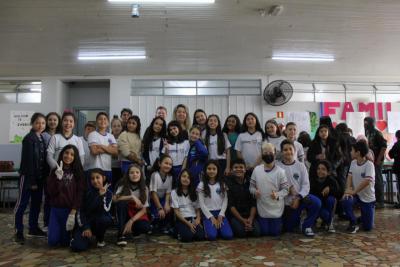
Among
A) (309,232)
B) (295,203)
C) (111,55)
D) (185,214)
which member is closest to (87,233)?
(185,214)

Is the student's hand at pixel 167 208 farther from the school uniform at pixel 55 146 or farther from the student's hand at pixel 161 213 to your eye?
the school uniform at pixel 55 146

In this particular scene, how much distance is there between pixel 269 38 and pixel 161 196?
3.01m

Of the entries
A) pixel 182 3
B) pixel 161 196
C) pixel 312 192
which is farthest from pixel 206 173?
pixel 182 3

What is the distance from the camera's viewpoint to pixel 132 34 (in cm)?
435

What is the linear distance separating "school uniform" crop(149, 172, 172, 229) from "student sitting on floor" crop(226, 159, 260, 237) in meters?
0.68

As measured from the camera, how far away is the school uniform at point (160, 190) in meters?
3.21

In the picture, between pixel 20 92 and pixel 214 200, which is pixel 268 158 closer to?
pixel 214 200

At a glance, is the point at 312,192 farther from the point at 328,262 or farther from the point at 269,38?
the point at 269,38

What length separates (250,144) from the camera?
3500 mm

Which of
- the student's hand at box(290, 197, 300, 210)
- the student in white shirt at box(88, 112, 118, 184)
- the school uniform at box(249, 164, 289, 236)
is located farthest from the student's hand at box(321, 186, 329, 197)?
the student in white shirt at box(88, 112, 118, 184)

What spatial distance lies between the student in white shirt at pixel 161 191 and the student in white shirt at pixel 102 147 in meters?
0.52

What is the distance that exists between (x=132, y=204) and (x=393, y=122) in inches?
263

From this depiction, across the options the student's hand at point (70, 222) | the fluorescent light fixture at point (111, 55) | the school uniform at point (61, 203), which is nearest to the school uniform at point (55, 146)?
the school uniform at point (61, 203)

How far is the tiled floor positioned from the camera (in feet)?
7.73
